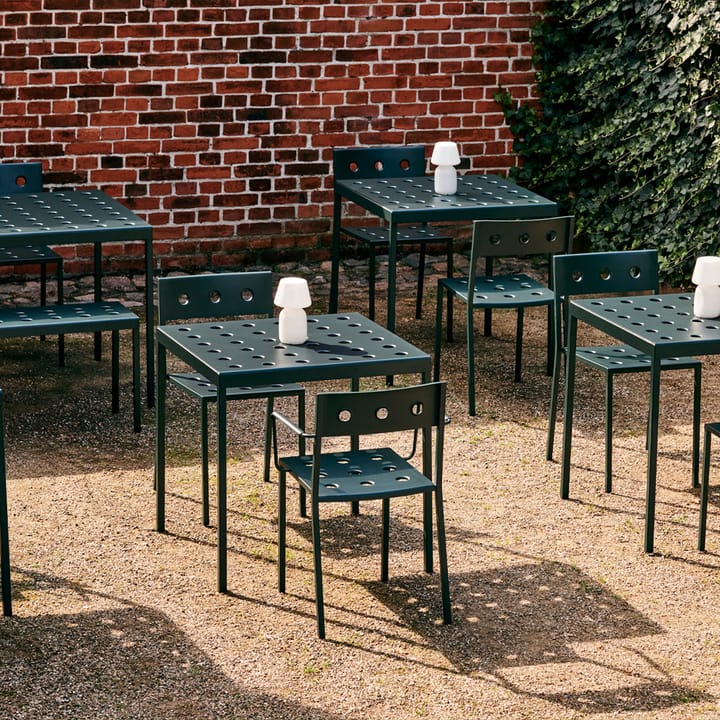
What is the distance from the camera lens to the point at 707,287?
571cm

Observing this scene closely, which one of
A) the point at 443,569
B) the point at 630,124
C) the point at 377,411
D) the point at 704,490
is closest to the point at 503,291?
the point at 704,490

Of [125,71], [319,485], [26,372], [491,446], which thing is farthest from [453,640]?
[125,71]

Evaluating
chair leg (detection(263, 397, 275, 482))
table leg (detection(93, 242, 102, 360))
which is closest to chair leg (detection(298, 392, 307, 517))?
chair leg (detection(263, 397, 275, 482))

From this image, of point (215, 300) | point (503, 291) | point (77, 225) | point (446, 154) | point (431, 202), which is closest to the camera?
point (215, 300)

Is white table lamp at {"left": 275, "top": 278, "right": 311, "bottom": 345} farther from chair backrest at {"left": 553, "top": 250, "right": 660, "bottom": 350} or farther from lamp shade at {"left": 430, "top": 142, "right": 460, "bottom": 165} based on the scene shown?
lamp shade at {"left": 430, "top": 142, "right": 460, "bottom": 165}

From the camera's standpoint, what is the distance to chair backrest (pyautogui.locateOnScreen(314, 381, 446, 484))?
4.59 m

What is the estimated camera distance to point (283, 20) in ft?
30.0

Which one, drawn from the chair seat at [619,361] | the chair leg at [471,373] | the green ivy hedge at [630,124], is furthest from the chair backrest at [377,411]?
the green ivy hedge at [630,124]

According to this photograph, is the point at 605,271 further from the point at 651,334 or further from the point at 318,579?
the point at 318,579

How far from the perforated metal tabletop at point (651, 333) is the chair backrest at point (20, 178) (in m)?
3.01

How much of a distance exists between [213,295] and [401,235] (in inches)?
96.9

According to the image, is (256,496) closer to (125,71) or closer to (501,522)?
(501,522)

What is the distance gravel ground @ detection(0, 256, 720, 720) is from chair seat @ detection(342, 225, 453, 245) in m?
1.39

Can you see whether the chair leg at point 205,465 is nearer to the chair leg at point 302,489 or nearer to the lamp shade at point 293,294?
the chair leg at point 302,489
